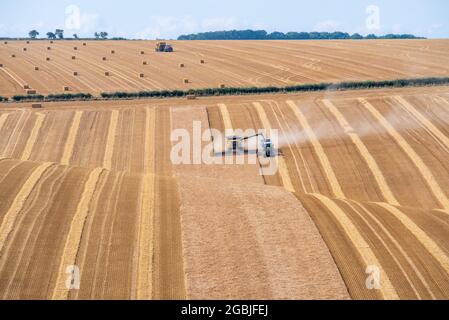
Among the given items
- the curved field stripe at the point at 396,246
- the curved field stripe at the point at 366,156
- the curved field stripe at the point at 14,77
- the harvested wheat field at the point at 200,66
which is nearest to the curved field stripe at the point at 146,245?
the curved field stripe at the point at 396,246

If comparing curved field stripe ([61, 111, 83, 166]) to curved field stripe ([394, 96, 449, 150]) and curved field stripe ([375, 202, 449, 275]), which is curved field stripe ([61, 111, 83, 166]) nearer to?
curved field stripe ([375, 202, 449, 275])

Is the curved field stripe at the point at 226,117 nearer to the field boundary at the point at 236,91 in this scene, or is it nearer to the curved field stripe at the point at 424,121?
the field boundary at the point at 236,91

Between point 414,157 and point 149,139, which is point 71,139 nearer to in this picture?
point 149,139

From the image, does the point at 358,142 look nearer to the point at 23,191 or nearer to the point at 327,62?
the point at 23,191

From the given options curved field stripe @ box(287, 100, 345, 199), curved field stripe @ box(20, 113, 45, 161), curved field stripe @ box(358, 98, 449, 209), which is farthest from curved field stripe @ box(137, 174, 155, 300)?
curved field stripe @ box(358, 98, 449, 209)

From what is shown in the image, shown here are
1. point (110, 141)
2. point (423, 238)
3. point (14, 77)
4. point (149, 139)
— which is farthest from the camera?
point (14, 77)

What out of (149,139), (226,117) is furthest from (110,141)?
(226,117)
